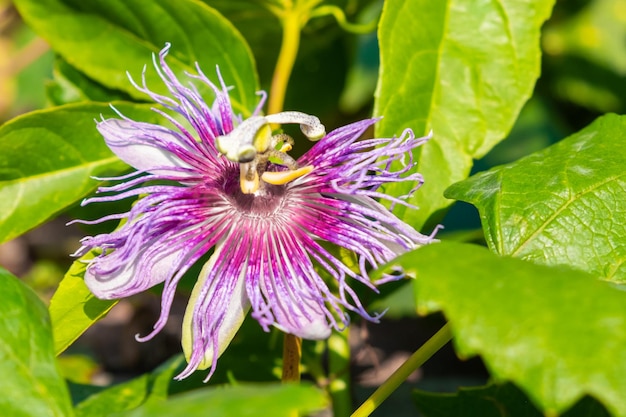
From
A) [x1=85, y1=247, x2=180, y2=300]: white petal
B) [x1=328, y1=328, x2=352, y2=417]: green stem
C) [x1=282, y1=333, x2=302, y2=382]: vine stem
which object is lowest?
[x1=328, y1=328, x2=352, y2=417]: green stem

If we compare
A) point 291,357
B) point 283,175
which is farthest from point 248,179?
point 291,357

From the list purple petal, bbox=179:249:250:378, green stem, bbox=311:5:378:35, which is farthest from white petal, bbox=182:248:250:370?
green stem, bbox=311:5:378:35

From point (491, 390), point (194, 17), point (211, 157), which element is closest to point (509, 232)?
point (491, 390)

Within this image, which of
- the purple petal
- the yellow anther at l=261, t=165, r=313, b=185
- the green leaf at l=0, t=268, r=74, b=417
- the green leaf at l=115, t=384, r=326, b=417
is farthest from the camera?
the yellow anther at l=261, t=165, r=313, b=185

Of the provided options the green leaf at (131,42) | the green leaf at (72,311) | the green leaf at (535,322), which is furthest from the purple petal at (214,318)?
the green leaf at (131,42)

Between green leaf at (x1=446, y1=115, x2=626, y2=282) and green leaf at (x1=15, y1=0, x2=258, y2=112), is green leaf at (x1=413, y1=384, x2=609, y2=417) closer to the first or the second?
green leaf at (x1=446, y1=115, x2=626, y2=282)

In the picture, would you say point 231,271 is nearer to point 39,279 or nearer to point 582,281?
point 582,281

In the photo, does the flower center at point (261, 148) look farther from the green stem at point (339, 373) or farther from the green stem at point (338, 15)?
the green stem at point (338, 15)
